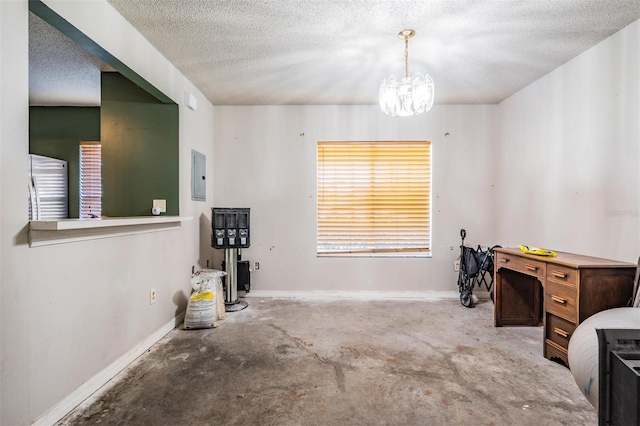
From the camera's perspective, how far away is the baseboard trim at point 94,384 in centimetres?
167

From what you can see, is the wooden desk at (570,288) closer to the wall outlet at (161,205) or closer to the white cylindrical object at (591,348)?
the white cylindrical object at (591,348)

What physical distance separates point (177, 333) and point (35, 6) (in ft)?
8.59

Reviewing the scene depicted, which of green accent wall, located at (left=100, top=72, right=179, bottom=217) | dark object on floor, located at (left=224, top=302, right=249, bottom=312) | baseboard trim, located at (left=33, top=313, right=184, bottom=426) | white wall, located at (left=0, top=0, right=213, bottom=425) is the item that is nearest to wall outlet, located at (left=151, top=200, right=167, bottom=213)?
green accent wall, located at (left=100, top=72, right=179, bottom=217)

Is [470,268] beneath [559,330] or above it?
above

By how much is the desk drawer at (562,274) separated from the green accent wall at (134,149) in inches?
137

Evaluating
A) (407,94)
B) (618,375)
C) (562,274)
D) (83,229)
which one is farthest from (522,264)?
(83,229)

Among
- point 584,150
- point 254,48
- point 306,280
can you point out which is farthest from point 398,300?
point 254,48

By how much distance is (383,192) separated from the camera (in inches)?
166

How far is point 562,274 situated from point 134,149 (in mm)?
3957

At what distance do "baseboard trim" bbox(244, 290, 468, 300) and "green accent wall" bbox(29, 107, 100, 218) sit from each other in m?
3.02

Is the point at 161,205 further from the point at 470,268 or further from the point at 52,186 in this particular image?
the point at 470,268

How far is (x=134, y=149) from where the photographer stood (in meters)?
3.06

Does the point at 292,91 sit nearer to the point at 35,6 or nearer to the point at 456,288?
the point at 35,6

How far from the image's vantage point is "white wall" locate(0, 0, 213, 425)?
1429mm
